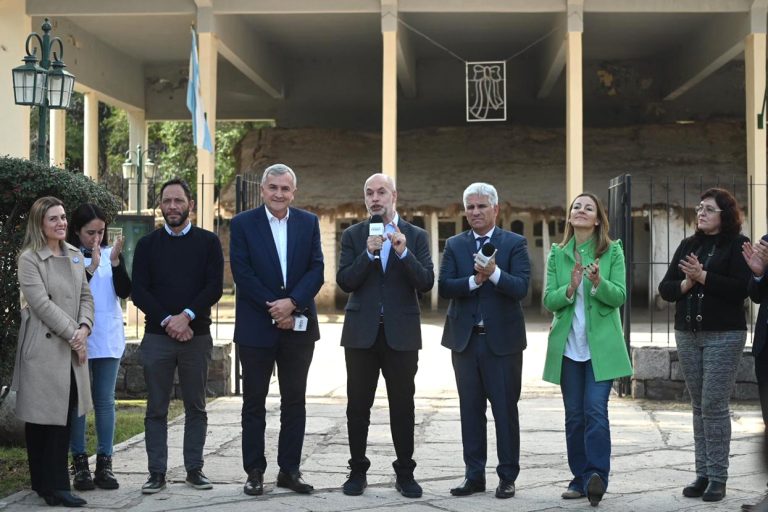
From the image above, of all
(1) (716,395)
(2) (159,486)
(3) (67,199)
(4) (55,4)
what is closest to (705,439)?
(1) (716,395)

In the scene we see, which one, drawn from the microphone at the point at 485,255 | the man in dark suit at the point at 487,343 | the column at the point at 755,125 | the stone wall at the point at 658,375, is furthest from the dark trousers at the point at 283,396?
the column at the point at 755,125

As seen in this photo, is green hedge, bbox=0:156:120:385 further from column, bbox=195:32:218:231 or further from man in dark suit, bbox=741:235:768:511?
column, bbox=195:32:218:231

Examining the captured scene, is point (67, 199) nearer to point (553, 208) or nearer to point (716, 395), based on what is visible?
point (716, 395)

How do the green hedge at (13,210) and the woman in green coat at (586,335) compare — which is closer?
the woman in green coat at (586,335)

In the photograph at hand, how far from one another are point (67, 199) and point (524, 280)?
2.97m

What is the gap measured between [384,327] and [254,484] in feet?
3.93

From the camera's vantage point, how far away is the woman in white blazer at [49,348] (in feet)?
19.6

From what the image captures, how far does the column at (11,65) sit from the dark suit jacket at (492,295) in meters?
13.4

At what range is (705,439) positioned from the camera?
6.34 m

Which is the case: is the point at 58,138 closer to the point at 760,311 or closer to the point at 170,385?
the point at 170,385

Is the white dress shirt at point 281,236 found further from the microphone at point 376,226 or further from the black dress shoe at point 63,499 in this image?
the black dress shoe at point 63,499

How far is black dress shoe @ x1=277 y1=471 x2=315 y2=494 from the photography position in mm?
6341

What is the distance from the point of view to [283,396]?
648 centimetres

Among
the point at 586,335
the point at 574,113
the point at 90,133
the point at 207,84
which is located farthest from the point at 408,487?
the point at 90,133
